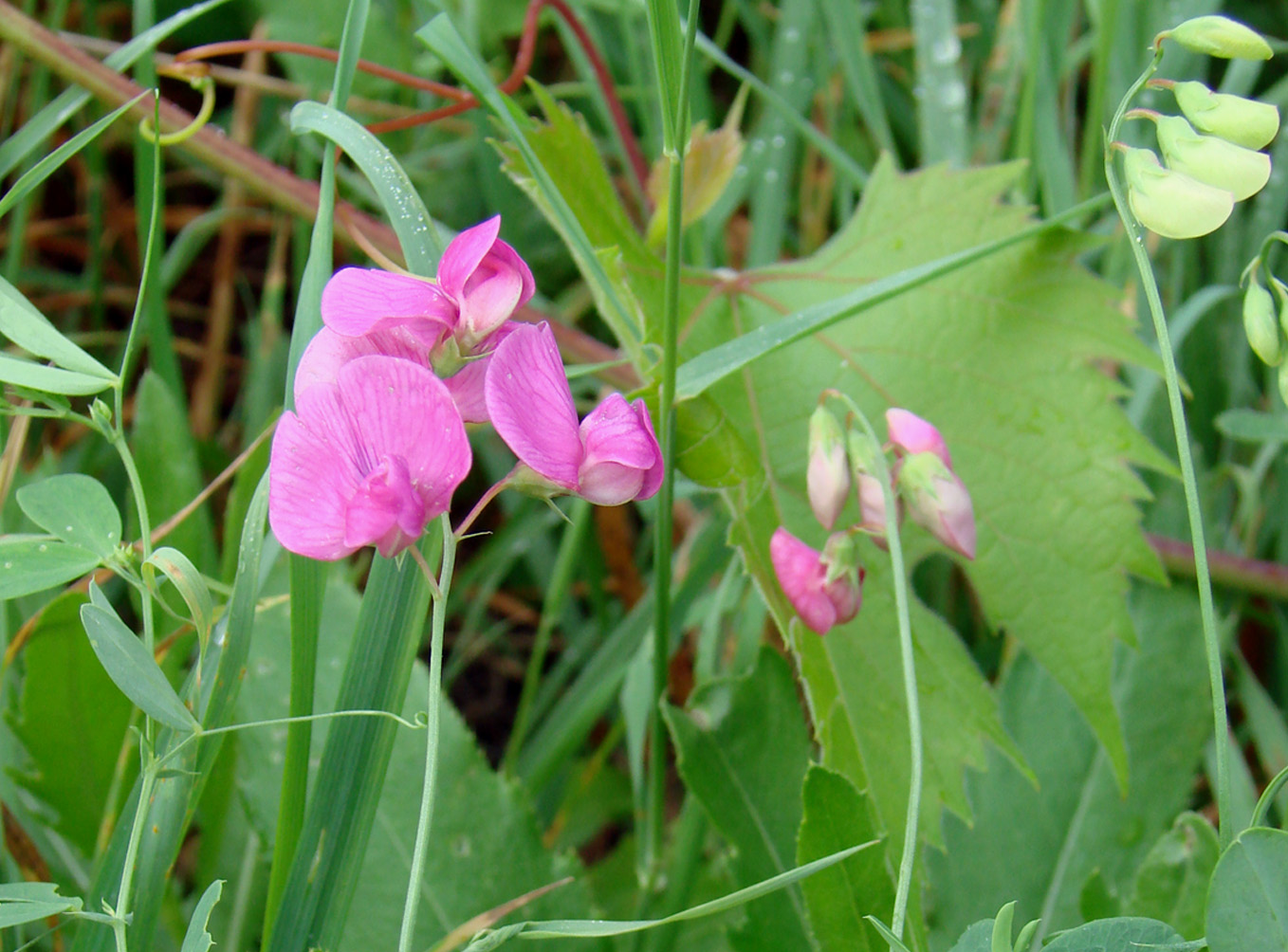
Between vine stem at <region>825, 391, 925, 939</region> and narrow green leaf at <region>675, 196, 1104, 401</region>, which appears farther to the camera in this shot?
narrow green leaf at <region>675, 196, 1104, 401</region>

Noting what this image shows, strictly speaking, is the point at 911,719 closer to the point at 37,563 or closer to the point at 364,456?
the point at 364,456

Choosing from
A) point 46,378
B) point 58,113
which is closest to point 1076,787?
point 46,378

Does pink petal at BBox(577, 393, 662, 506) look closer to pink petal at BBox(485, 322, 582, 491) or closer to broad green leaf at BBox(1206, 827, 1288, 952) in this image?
pink petal at BBox(485, 322, 582, 491)

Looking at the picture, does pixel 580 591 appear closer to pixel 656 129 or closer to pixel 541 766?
pixel 541 766

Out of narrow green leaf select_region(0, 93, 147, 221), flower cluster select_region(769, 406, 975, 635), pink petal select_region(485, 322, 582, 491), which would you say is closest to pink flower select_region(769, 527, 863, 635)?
flower cluster select_region(769, 406, 975, 635)

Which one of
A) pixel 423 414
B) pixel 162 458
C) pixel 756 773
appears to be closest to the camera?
pixel 423 414

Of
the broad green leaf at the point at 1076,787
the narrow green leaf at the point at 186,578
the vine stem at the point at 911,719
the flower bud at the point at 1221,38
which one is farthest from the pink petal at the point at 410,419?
the broad green leaf at the point at 1076,787

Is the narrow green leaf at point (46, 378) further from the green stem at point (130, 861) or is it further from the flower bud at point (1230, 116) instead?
the flower bud at point (1230, 116)
